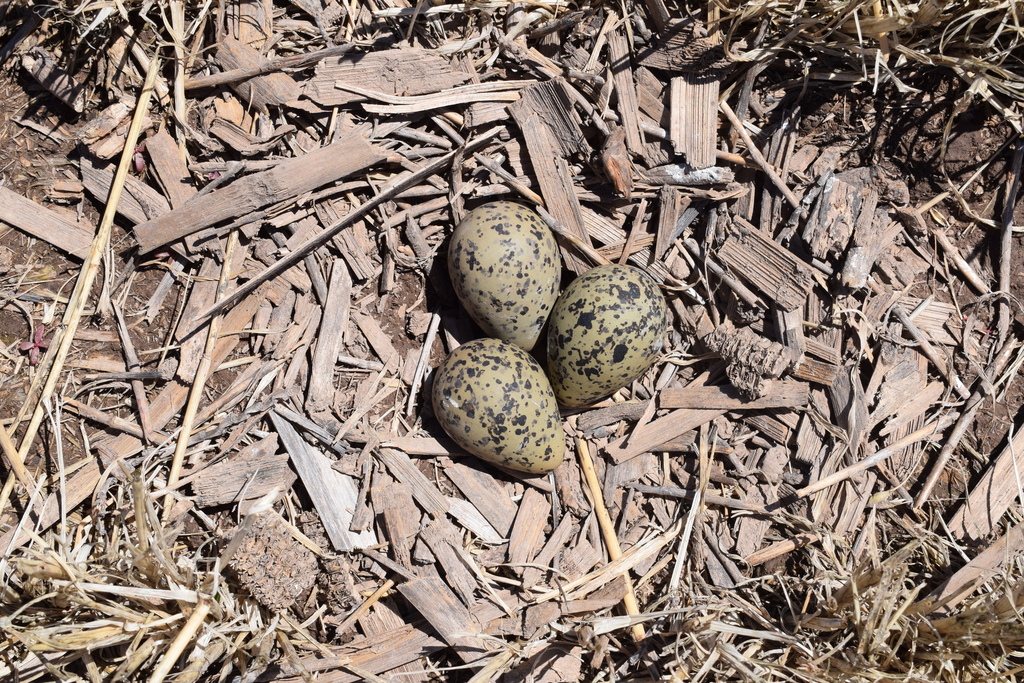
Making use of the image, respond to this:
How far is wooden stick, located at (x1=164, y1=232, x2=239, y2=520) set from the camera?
218 centimetres

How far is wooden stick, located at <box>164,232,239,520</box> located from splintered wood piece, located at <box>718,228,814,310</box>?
1.86 meters

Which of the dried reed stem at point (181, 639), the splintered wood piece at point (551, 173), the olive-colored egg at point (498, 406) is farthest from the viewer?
the splintered wood piece at point (551, 173)

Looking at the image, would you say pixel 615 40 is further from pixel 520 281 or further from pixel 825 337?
pixel 825 337

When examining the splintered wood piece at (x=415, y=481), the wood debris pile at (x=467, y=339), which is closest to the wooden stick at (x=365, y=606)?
the wood debris pile at (x=467, y=339)

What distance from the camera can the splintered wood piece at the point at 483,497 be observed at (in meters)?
2.33

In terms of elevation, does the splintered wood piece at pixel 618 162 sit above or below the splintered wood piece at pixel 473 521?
above

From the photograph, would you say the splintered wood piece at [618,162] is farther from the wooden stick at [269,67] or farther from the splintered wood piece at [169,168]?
the splintered wood piece at [169,168]

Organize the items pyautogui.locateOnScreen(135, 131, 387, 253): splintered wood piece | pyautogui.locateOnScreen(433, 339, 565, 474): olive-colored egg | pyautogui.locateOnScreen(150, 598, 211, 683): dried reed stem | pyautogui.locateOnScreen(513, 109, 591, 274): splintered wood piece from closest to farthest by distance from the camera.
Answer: pyautogui.locateOnScreen(150, 598, 211, 683): dried reed stem → pyautogui.locateOnScreen(433, 339, 565, 474): olive-colored egg → pyautogui.locateOnScreen(135, 131, 387, 253): splintered wood piece → pyautogui.locateOnScreen(513, 109, 591, 274): splintered wood piece

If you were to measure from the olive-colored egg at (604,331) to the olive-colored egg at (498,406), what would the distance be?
123 mm

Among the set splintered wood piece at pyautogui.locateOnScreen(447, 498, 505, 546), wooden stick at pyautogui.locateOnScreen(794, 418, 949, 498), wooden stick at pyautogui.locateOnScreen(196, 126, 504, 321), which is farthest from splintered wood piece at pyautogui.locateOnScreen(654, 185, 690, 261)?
splintered wood piece at pyautogui.locateOnScreen(447, 498, 505, 546)

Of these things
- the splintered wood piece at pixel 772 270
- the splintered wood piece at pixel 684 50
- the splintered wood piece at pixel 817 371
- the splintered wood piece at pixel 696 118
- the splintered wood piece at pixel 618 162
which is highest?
the splintered wood piece at pixel 684 50

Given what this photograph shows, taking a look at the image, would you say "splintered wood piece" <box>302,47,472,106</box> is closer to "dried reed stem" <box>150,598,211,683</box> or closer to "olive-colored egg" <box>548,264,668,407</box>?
"olive-colored egg" <box>548,264,668,407</box>

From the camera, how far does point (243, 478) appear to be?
221 cm

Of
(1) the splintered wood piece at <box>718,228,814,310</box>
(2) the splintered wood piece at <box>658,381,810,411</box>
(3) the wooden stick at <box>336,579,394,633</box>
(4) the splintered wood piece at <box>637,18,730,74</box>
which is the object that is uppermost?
(4) the splintered wood piece at <box>637,18,730,74</box>
